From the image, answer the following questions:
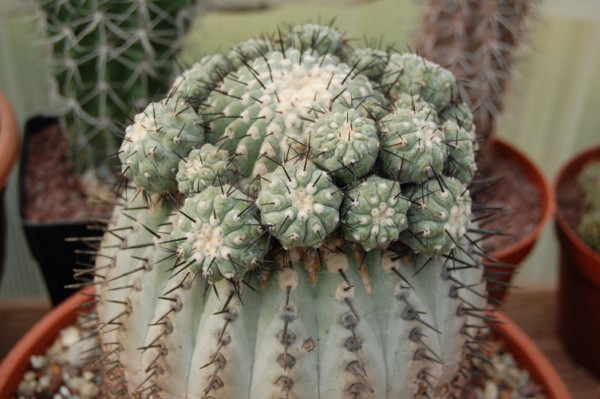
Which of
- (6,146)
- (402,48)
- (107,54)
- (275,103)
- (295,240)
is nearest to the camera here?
(295,240)

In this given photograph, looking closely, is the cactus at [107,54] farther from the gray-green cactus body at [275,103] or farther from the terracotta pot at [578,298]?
the terracotta pot at [578,298]

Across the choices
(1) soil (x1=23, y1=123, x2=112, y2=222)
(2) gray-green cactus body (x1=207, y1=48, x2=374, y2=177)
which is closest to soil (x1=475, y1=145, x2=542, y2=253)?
(2) gray-green cactus body (x1=207, y1=48, x2=374, y2=177)

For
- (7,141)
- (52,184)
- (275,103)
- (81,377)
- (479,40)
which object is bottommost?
(81,377)

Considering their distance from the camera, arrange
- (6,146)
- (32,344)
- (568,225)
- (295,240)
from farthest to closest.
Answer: (568,225) < (6,146) < (32,344) < (295,240)

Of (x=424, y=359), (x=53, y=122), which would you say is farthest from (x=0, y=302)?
(x=424, y=359)

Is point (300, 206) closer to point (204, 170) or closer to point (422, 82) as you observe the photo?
point (204, 170)

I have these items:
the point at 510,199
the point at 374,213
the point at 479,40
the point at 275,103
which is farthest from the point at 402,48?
the point at 374,213

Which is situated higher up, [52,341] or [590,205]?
[590,205]

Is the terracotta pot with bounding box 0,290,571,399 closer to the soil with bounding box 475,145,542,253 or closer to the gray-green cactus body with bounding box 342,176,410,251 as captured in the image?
the soil with bounding box 475,145,542,253
